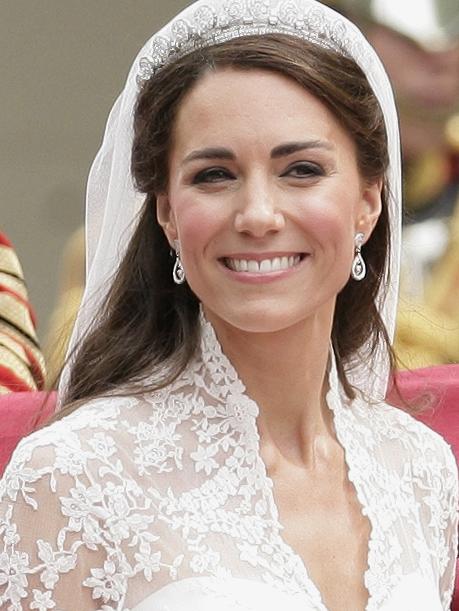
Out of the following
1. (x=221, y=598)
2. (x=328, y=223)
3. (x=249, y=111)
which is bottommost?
(x=221, y=598)

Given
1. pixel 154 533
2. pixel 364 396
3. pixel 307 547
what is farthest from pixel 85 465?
pixel 364 396

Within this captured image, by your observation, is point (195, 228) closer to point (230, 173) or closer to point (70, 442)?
point (230, 173)

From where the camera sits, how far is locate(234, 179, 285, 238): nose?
6.79 ft

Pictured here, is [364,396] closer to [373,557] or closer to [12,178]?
[373,557]

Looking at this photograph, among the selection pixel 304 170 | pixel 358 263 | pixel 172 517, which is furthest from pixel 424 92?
pixel 172 517

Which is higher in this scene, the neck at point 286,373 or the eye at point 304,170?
the eye at point 304,170

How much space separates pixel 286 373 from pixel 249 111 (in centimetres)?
29

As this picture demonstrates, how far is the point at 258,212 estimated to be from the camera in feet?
6.79

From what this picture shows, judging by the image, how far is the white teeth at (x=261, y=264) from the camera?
2.10m

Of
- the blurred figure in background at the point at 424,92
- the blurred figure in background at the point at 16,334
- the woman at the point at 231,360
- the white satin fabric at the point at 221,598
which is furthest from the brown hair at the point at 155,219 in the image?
the blurred figure in background at the point at 424,92

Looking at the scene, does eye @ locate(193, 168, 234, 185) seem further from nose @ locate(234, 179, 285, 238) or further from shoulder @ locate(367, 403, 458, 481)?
shoulder @ locate(367, 403, 458, 481)

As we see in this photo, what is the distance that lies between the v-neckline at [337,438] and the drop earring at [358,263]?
114mm

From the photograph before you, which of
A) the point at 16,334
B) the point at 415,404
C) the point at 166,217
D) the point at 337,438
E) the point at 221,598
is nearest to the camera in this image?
the point at 221,598

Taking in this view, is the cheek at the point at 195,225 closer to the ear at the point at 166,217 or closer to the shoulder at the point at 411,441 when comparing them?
the ear at the point at 166,217
